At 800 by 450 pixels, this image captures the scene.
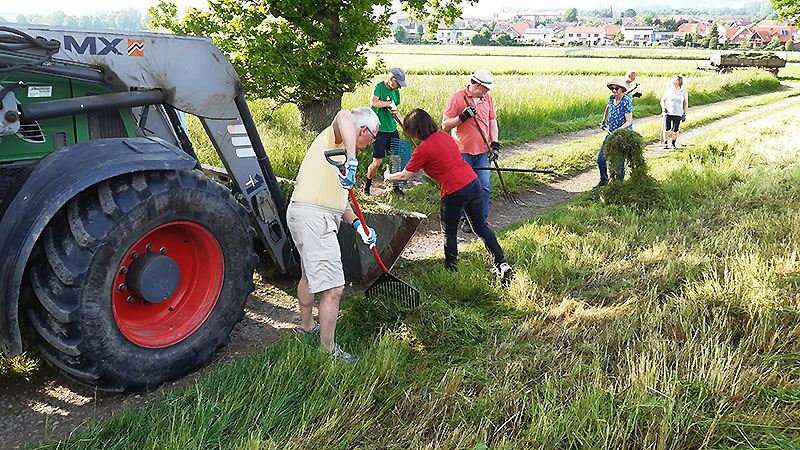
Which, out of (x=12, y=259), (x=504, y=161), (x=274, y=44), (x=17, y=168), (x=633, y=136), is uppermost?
(x=274, y=44)

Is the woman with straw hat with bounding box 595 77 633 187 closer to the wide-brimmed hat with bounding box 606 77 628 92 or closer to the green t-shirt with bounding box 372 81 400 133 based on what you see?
the wide-brimmed hat with bounding box 606 77 628 92

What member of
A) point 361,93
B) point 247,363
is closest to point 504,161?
point 361,93

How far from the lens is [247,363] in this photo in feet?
12.9

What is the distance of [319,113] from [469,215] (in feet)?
15.8

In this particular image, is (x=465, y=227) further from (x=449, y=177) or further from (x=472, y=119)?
(x=449, y=177)

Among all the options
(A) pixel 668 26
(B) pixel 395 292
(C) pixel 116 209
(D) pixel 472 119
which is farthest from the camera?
→ (A) pixel 668 26

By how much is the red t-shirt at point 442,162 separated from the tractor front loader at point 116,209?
5.50ft

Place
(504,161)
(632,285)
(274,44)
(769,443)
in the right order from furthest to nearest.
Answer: (504,161), (274,44), (632,285), (769,443)

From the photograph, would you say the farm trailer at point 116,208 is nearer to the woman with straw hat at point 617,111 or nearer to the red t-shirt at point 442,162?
the red t-shirt at point 442,162

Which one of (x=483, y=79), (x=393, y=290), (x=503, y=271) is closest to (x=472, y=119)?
(x=483, y=79)

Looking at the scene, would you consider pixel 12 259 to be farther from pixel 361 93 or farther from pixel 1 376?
pixel 361 93

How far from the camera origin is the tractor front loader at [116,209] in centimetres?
339

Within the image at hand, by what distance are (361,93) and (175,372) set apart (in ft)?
35.2

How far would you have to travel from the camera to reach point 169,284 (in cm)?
384
